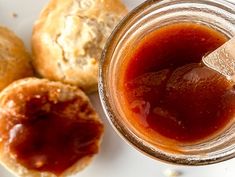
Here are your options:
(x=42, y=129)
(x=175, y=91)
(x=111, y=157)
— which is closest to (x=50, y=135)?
(x=42, y=129)

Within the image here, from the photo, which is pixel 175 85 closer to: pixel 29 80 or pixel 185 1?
pixel 185 1

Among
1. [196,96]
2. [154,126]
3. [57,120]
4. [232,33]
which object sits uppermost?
[232,33]

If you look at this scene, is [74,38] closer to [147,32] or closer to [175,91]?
[147,32]

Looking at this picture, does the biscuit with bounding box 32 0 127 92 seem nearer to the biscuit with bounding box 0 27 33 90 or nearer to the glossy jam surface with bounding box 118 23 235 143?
the biscuit with bounding box 0 27 33 90

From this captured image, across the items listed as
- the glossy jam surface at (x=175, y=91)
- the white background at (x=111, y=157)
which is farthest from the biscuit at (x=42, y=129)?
the glossy jam surface at (x=175, y=91)

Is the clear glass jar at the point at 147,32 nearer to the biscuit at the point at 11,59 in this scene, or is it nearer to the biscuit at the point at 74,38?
Answer: the biscuit at the point at 74,38

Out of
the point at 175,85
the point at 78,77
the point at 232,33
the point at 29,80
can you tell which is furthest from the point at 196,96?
the point at 29,80

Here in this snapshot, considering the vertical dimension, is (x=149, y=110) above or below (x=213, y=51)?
below
